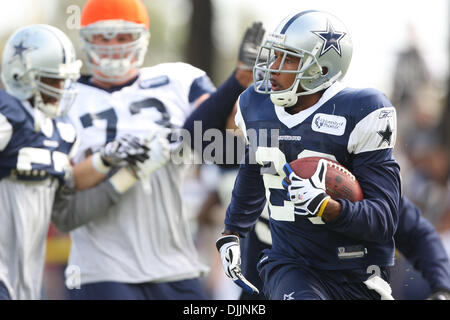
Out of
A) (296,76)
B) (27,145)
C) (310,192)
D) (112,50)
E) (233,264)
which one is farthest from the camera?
(112,50)

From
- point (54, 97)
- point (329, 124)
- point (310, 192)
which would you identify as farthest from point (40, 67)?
point (310, 192)

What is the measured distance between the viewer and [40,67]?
16.8 feet

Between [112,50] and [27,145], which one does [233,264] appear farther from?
[112,50]

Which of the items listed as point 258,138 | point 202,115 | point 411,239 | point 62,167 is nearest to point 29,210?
point 62,167

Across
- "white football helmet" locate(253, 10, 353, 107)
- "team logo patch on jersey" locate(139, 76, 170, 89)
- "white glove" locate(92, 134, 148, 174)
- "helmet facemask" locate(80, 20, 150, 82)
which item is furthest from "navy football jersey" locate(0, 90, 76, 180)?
"white football helmet" locate(253, 10, 353, 107)

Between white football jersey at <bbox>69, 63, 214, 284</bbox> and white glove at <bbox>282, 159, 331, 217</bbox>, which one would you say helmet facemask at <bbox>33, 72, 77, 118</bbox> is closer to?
white football jersey at <bbox>69, 63, 214, 284</bbox>

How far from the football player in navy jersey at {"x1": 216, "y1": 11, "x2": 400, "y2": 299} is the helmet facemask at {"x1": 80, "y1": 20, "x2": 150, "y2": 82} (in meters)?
1.48

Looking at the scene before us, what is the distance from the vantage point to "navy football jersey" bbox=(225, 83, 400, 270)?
3.73m

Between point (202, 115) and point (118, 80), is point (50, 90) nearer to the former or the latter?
point (118, 80)

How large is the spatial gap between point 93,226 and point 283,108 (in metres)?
1.85

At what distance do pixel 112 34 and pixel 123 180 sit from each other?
908mm

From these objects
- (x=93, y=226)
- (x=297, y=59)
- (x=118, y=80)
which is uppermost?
(x=297, y=59)

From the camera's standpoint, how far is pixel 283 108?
402cm

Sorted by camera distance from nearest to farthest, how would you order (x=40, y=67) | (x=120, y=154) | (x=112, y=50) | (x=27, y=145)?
(x=27, y=145), (x=40, y=67), (x=120, y=154), (x=112, y=50)
